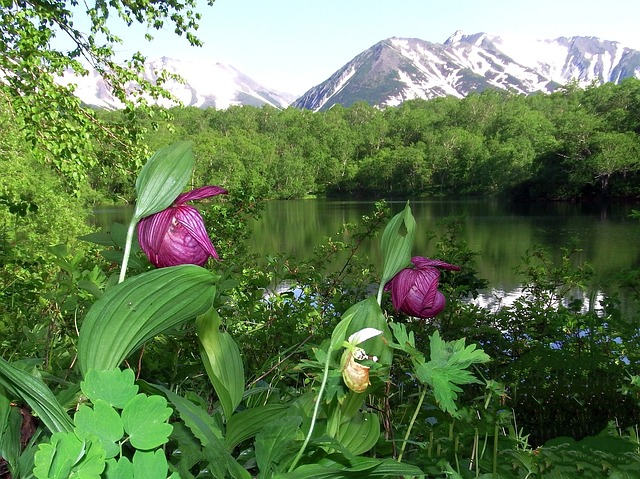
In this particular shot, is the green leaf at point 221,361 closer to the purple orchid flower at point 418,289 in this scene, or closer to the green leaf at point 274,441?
the green leaf at point 274,441

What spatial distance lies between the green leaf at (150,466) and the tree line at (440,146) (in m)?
24.2

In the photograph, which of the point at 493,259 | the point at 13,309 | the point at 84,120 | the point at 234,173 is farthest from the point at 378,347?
the point at 234,173

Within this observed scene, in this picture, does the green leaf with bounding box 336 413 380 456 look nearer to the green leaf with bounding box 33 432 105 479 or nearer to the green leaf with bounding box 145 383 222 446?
the green leaf with bounding box 145 383 222 446

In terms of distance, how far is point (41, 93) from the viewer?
3.46 meters

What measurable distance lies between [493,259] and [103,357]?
1349cm

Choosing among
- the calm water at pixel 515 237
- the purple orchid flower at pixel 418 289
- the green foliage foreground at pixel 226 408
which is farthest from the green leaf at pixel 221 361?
the calm water at pixel 515 237

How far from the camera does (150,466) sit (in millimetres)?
364

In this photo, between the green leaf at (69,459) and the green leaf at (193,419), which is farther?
the green leaf at (193,419)

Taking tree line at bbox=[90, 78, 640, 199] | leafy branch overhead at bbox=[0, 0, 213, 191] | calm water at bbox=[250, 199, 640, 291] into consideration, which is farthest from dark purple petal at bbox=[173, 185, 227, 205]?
tree line at bbox=[90, 78, 640, 199]

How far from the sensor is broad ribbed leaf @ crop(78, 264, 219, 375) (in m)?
0.52

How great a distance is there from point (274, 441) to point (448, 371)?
20 cm

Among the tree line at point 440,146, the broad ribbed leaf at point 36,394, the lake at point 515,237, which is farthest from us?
the tree line at point 440,146

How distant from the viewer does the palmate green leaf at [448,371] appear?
1.74 feet

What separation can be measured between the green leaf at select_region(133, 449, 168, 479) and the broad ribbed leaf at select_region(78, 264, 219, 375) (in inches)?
7.1
